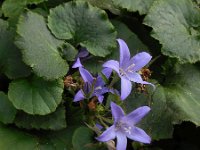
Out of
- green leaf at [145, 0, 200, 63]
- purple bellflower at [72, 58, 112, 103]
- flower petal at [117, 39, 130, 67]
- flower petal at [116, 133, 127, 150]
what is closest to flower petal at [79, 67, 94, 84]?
purple bellflower at [72, 58, 112, 103]

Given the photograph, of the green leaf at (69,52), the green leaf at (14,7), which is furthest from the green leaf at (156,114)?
the green leaf at (14,7)

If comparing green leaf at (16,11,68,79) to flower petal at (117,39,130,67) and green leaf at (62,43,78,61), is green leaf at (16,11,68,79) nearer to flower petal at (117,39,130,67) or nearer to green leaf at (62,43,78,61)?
green leaf at (62,43,78,61)

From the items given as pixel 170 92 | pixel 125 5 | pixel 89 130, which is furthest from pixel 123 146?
pixel 125 5

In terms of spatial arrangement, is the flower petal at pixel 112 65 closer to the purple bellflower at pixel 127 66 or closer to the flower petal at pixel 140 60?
the purple bellflower at pixel 127 66

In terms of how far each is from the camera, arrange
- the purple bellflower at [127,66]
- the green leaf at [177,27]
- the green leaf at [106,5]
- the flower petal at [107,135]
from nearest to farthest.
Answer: the flower petal at [107,135] → the purple bellflower at [127,66] → the green leaf at [177,27] → the green leaf at [106,5]

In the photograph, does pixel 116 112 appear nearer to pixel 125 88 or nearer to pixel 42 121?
pixel 125 88

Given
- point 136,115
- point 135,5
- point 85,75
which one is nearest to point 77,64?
point 85,75

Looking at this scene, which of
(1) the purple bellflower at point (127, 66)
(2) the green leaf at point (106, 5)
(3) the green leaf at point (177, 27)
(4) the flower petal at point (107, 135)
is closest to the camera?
(4) the flower petal at point (107, 135)
